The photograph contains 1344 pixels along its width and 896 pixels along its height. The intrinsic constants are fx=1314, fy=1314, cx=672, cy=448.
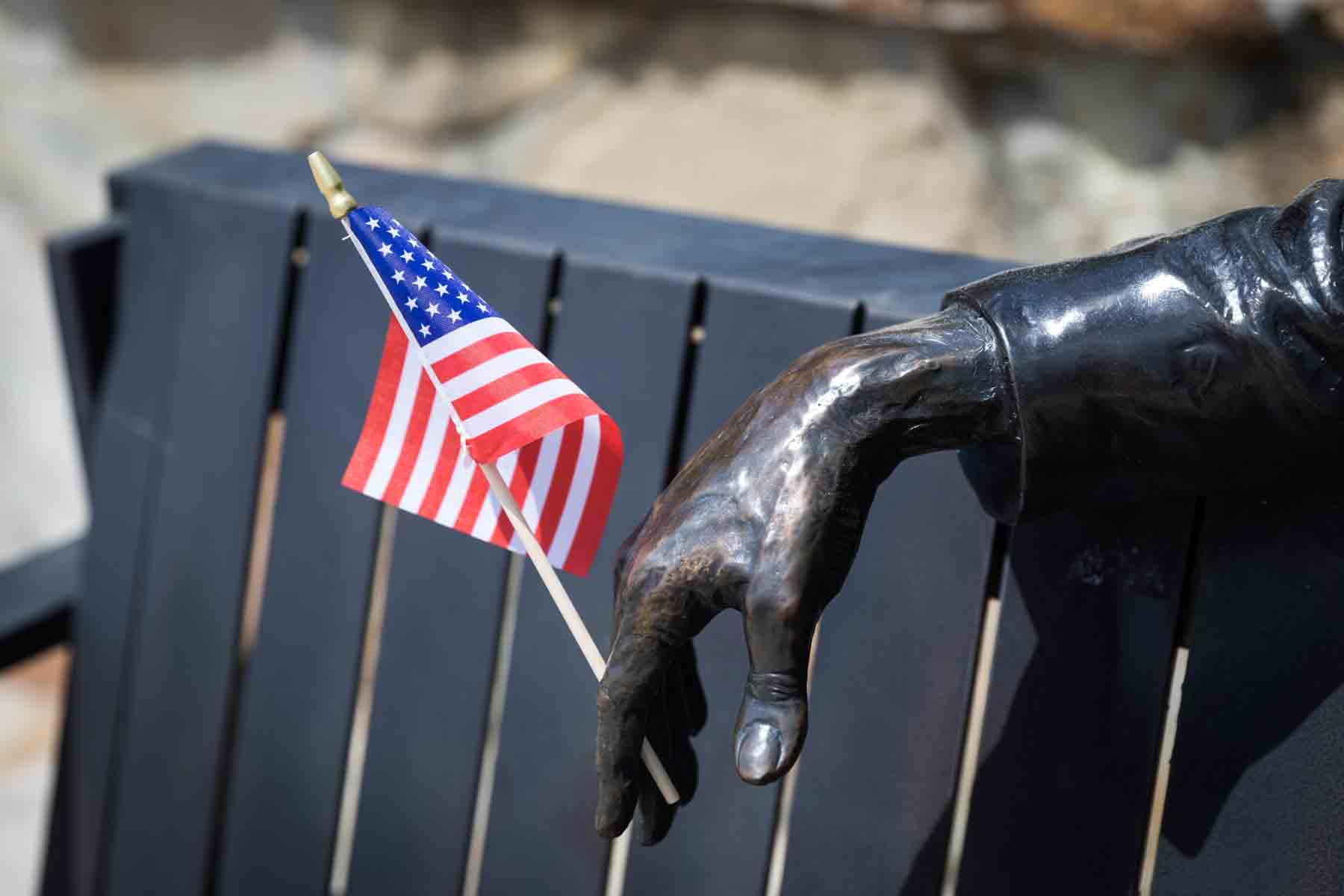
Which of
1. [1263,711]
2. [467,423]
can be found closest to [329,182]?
[467,423]

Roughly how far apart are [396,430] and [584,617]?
30 centimetres

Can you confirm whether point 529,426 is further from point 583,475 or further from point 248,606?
point 248,606

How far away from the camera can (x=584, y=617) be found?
49.5 inches

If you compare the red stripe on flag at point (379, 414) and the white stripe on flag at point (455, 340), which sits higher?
the white stripe on flag at point (455, 340)

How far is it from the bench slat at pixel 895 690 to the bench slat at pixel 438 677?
315mm

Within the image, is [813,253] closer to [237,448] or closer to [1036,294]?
[1036,294]

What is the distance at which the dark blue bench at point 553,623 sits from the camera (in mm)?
1021

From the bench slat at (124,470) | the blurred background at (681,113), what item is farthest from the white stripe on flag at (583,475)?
the blurred background at (681,113)

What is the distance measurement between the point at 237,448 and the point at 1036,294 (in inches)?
36.3

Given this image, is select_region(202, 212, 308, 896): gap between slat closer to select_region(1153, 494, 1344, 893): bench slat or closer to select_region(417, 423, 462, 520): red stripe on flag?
select_region(417, 423, 462, 520): red stripe on flag

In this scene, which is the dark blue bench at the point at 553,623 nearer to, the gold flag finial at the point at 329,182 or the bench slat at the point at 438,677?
the bench slat at the point at 438,677

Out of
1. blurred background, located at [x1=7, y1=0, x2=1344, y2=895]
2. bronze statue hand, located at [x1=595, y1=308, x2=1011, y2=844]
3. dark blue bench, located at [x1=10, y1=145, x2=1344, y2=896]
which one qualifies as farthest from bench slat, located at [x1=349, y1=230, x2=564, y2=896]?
blurred background, located at [x1=7, y1=0, x2=1344, y2=895]

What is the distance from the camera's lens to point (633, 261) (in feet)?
4.13

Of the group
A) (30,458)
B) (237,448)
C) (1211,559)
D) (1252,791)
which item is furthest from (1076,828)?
(30,458)
